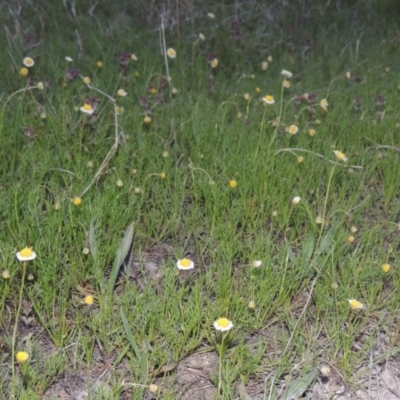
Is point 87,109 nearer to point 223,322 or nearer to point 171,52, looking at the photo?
point 171,52

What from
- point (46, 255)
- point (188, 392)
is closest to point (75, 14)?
point (46, 255)

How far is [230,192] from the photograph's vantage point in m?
2.73

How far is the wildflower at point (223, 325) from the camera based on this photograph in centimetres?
207

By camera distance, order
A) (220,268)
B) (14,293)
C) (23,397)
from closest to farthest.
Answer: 1. (23,397)
2. (14,293)
3. (220,268)

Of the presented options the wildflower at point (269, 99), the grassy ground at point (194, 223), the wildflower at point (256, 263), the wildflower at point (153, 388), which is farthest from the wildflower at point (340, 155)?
the wildflower at point (153, 388)

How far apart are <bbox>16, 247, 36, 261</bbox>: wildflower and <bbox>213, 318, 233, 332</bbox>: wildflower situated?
622 millimetres

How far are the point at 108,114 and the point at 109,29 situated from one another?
115cm

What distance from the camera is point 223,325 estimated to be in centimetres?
208

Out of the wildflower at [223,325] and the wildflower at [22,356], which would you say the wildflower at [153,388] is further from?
the wildflower at [22,356]

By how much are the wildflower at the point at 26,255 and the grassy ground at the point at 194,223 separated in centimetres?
7

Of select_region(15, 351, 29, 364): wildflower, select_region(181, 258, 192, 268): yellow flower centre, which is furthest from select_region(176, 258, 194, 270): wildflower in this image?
select_region(15, 351, 29, 364): wildflower

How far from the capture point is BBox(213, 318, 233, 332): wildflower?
2.07 meters

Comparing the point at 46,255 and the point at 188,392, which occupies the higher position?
the point at 46,255

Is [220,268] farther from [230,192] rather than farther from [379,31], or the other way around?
[379,31]
